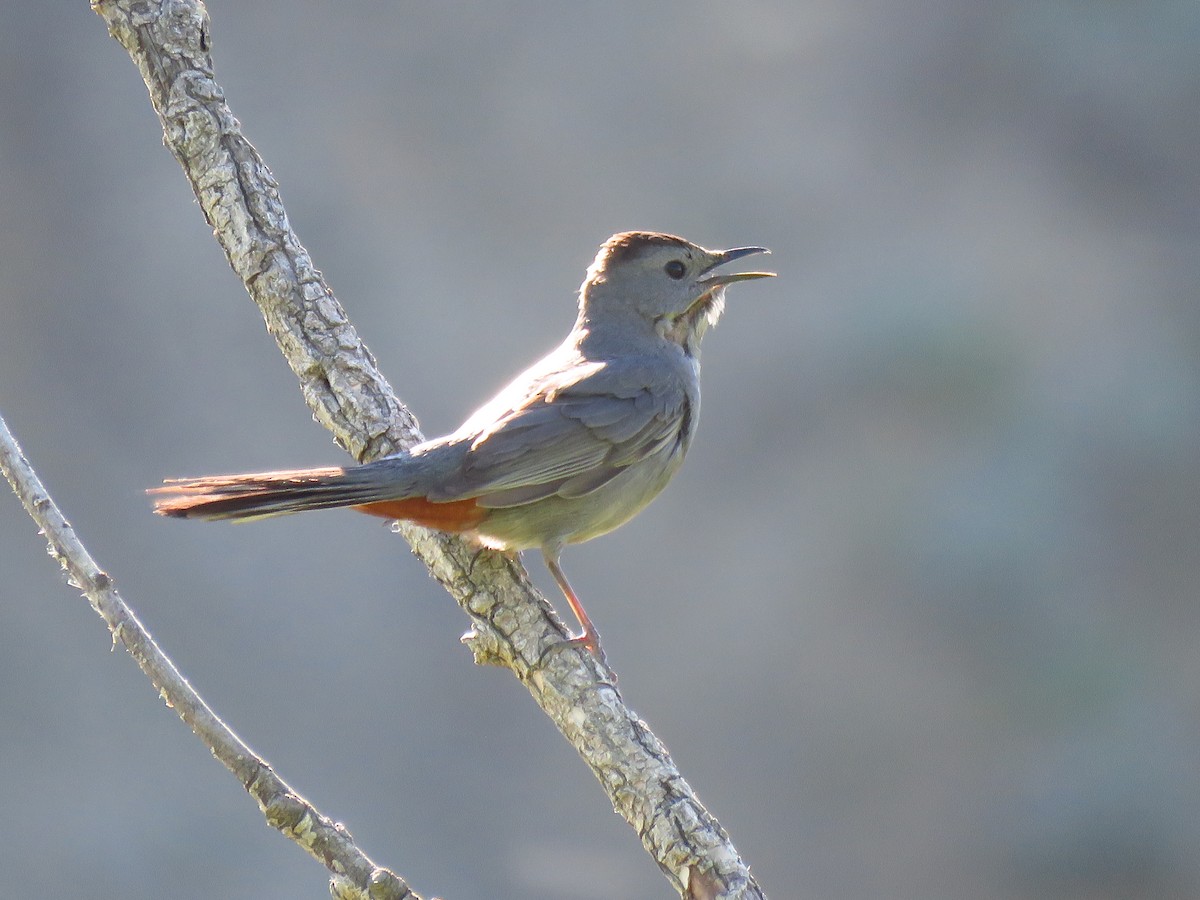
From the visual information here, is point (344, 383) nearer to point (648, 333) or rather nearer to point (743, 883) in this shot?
point (648, 333)

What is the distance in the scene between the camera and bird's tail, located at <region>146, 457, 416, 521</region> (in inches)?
124

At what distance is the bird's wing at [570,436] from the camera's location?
374 cm

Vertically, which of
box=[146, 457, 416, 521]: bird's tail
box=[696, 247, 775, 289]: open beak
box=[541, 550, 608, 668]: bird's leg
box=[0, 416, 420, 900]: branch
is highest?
box=[696, 247, 775, 289]: open beak

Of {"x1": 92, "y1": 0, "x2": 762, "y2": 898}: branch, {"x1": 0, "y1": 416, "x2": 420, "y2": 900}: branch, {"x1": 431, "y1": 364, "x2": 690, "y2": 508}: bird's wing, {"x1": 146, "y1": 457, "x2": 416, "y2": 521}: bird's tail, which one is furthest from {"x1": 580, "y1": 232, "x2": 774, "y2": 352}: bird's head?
{"x1": 0, "y1": 416, "x2": 420, "y2": 900}: branch

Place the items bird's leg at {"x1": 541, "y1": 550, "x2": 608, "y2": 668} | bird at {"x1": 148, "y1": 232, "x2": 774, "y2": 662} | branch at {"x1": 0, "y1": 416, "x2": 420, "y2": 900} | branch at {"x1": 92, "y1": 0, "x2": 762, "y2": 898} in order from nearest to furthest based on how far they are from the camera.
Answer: branch at {"x1": 0, "y1": 416, "x2": 420, "y2": 900}
bird at {"x1": 148, "y1": 232, "x2": 774, "y2": 662}
bird's leg at {"x1": 541, "y1": 550, "x2": 608, "y2": 668}
branch at {"x1": 92, "y1": 0, "x2": 762, "y2": 898}

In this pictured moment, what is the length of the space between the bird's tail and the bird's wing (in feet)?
0.59

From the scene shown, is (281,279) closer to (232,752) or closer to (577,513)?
(577,513)

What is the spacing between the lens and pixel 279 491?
130 inches

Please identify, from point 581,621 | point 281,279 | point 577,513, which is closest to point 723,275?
point 577,513

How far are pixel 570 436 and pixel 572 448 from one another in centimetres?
4

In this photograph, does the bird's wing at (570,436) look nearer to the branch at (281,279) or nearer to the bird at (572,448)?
the bird at (572,448)

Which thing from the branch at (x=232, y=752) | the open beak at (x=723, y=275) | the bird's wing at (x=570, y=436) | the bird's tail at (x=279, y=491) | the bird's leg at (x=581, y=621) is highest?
the open beak at (x=723, y=275)

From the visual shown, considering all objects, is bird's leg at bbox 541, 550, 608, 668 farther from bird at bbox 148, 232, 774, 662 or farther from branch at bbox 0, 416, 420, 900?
branch at bbox 0, 416, 420, 900

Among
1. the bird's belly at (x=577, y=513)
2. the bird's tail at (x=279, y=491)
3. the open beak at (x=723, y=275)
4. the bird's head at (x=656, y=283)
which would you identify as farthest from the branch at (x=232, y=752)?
the open beak at (x=723, y=275)
